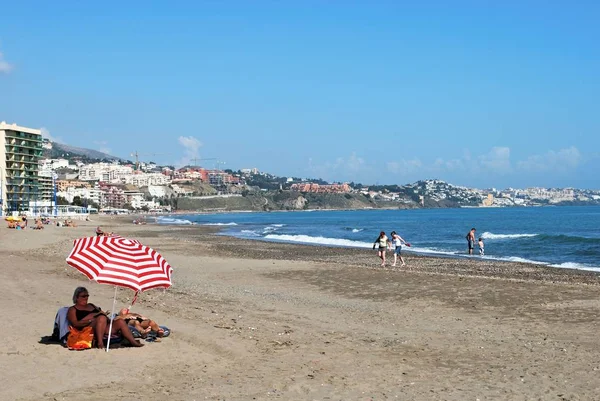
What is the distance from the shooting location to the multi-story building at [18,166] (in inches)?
4313

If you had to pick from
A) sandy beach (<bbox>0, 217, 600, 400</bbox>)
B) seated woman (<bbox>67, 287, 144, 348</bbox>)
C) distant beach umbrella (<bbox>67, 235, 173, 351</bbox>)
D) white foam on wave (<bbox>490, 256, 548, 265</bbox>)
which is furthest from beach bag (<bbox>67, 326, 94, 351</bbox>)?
white foam on wave (<bbox>490, 256, 548, 265</bbox>)

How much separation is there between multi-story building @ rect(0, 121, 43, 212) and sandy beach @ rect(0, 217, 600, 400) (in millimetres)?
97962

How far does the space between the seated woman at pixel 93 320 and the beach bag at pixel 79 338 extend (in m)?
0.06

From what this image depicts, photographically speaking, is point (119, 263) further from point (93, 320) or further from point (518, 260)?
point (518, 260)

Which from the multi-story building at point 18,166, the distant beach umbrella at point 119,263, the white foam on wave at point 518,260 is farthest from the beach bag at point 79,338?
the multi-story building at point 18,166

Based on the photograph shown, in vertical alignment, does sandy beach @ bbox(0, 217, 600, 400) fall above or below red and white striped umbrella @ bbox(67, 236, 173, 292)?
below

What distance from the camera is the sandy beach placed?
766 centimetres

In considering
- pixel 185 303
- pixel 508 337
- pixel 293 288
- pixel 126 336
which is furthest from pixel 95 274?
pixel 293 288

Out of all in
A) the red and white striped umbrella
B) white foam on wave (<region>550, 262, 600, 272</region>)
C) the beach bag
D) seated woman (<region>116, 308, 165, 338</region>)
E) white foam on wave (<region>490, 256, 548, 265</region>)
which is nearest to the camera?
the red and white striped umbrella

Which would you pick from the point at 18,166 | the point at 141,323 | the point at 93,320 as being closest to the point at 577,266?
the point at 141,323

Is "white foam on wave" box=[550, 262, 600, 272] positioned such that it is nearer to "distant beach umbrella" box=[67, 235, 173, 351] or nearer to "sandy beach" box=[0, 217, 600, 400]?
"sandy beach" box=[0, 217, 600, 400]

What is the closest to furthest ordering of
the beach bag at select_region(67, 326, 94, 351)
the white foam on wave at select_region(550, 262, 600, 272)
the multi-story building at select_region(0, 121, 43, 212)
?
the beach bag at select_region(67, 326, 94, 351) < the white foam on wave at select_region(550, 262, 600, 272) < the multi-story building at select_region(0, 121, 43, 212)

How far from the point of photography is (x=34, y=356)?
8.73 meters

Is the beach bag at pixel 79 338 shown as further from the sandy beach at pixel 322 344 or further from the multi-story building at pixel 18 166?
the multi-story building at pixel 18 166
